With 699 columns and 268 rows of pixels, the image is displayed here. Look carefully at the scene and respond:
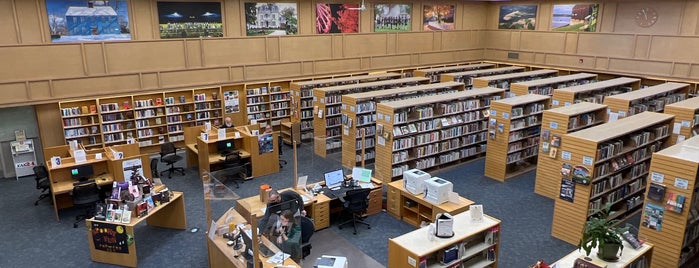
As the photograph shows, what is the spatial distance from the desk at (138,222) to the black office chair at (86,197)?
1.15 m

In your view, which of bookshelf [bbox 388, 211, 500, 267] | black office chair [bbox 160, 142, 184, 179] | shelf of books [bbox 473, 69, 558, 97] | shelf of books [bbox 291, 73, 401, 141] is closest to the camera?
bookshelf [bbox 388, 211, 500, 267]

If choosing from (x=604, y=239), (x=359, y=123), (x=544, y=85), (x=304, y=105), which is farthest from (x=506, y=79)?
(x=604, y=239)

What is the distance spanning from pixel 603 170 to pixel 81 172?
34.8 feet

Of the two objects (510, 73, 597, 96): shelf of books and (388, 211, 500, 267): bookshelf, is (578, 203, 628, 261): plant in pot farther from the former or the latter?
(510, 73, 597, 96): shelf of books

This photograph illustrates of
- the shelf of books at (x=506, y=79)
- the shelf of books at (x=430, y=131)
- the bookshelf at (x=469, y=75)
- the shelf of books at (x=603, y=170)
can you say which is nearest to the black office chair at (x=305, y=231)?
the shelf of books at (x=430, y=131)

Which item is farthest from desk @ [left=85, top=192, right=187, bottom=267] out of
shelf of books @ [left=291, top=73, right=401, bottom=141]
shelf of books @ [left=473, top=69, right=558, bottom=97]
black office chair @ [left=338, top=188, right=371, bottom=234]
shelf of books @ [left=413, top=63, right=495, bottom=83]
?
shelf of books @ [left=413, top=63, right=495, bottom=83]

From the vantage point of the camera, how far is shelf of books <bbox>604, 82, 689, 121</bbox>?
446 inches

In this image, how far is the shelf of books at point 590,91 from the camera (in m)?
12.7

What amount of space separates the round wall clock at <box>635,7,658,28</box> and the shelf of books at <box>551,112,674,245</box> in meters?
8.88

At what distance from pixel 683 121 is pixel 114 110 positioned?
14.2 metres

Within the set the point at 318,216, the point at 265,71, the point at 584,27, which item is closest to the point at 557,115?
the point at 318,216

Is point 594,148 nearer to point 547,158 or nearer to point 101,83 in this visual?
point 547,158

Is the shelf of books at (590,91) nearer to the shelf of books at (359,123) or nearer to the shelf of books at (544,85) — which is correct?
the shelf of books at (544,85)

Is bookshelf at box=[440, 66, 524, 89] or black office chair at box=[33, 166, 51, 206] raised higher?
bookshelf at box=[440, 66, 524, 89]
